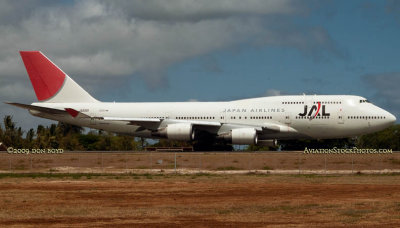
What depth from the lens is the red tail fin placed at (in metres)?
60.3

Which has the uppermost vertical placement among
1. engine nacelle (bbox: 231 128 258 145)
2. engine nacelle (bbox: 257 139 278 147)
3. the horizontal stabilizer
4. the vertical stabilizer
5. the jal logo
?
the vertical stabilizer

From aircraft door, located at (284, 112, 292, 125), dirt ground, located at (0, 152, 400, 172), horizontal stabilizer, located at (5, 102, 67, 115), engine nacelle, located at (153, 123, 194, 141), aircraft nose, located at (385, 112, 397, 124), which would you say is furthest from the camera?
horizontal stabilizer, located at (5, 102, 67, 115)

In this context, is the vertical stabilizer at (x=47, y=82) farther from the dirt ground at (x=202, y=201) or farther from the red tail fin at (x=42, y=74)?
the dirt ground at (x=202, y=201)

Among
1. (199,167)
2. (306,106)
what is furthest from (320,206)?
(306,106)

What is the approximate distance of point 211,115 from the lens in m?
56.3

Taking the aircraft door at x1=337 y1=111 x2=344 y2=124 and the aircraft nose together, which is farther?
Result: the aircraft door at x1=337 y1=111 x2=344 y2=124

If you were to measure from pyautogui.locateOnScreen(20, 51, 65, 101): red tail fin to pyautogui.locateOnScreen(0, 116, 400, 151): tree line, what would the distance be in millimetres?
11191

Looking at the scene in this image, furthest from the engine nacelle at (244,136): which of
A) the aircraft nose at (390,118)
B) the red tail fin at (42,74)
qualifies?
the red tail fin at (42,74)

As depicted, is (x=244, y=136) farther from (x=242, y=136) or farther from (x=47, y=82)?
(x=47, y=82)

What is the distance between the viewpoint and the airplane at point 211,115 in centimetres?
5297

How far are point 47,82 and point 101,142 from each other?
911 inches

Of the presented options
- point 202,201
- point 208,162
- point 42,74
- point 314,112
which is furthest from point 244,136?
point 202,201

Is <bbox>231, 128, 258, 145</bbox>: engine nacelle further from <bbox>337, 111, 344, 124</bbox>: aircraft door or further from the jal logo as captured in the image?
<bbox>337, 111, 344, 124</bbox>: aircraft door

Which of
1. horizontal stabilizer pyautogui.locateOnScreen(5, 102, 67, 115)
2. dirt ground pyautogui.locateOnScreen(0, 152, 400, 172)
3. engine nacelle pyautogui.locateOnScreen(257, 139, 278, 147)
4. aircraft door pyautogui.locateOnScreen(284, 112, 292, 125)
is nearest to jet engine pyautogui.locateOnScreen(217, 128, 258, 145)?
engine nacelle pyautogui.locateOnScreen(257, 139, 278, 147)
